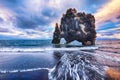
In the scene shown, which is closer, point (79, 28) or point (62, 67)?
point (62, 67)

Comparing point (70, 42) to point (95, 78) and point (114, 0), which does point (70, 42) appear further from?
point (95, 78)

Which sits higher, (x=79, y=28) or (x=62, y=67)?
(x=79, y=28)

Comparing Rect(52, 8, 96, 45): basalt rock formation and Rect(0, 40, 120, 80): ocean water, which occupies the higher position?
Rect(52, 8, 96, 45): basalt rock formation

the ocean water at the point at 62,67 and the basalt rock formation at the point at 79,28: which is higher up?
the basalt rock formation at the point at 79,28

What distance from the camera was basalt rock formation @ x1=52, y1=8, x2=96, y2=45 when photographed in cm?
3362

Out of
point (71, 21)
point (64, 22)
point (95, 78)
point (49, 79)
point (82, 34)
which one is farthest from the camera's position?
point (64, 22)

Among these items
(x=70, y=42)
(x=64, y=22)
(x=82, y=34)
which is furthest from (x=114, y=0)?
(x=64, y=22)

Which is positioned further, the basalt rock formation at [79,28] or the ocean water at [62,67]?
the basalt rock formation at [79,28]

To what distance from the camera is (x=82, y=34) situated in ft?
110

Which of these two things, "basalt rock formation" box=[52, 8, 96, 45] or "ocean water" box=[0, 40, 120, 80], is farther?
"basalt rock formation" box=[52, 8, 96, 45]

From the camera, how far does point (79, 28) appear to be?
3425 centimetres

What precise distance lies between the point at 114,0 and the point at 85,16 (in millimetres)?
22006

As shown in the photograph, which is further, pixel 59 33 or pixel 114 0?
pixel 59 33

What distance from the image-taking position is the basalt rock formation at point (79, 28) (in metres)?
33.6
